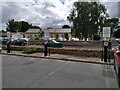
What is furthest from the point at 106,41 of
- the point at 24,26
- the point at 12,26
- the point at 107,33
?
the point at 24,26

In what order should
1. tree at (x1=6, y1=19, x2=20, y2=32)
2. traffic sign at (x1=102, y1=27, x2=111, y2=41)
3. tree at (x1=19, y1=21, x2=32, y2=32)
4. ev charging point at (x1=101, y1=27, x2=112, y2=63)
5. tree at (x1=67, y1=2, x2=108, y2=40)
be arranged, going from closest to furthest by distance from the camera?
ev charging point at (x1=101, y1=27, x2=112, y2=63), traffic sign at (x1=102, y1=27, x2=111, y2=41), tree at (x1=67, y1=2, x2=108, y2=40), tree at (x1=6, y1=19, x2=20, y2=32), tree at (x1=19, y1=21, x2=32, y2=32)

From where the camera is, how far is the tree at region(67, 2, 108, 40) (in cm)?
3800

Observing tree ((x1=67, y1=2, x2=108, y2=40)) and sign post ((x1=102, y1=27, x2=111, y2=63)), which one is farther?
tree ((x1=67, y1=2, x2=108, y2=40))

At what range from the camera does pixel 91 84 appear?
711 centimetres

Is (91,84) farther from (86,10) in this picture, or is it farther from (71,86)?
(86,10)

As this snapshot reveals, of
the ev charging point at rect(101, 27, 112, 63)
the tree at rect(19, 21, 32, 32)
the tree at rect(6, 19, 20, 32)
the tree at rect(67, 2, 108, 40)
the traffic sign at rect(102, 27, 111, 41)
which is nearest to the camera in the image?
the ev charging point at rect(101, 27, 112, 63)

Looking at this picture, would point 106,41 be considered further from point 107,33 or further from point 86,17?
point 86,17

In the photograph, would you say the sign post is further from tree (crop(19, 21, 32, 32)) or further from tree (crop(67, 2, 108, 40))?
tree (crop(19, 21, 32, 32))

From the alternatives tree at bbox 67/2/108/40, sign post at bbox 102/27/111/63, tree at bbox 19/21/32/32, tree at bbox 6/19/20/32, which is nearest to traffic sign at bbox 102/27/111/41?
sign post at bbox 102/27/111/63

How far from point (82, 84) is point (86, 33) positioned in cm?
3229

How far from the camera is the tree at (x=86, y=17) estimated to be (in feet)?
125

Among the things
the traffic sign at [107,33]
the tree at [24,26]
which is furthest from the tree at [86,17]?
the tree at [24,26]

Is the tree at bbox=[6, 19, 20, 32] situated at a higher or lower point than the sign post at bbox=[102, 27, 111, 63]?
higher

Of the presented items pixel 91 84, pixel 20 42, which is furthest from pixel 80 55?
pixel 20 42
